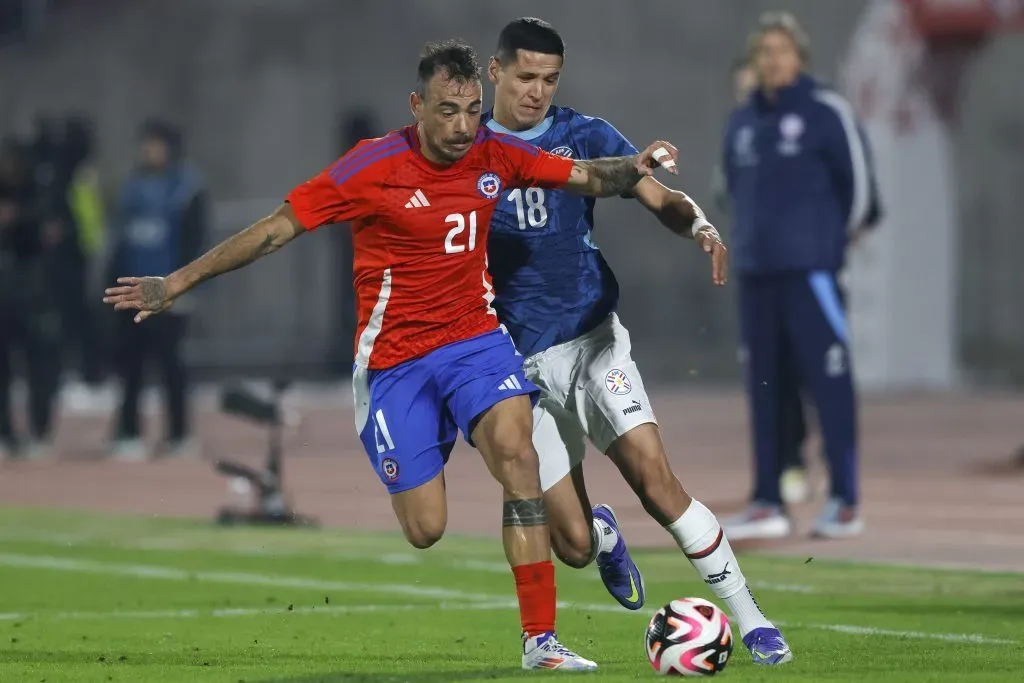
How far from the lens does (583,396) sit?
324 inches

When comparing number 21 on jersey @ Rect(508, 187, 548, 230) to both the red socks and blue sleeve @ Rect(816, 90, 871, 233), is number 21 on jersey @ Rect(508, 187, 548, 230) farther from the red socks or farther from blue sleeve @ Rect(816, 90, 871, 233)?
blue sleeve @ Rect(816, 90, 871, 233)

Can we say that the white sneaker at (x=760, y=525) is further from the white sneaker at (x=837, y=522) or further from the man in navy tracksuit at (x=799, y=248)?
the white sneaker at (x=837, y=522)

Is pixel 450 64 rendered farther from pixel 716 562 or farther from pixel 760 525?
pixel 760 525

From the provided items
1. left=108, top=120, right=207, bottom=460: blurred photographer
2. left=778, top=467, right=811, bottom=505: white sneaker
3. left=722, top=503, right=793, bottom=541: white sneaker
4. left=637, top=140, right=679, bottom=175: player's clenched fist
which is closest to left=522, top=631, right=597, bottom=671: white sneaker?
left=637, top=140, right=679, bottom=175: player's clenched fist

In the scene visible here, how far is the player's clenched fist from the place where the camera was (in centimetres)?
782

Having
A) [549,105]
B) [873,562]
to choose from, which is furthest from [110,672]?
[873,562]

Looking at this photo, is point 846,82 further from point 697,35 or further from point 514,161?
point 514,161

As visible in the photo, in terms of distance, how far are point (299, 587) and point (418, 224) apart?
3470 mm

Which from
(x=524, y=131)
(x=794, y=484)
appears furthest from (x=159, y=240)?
(x=524, y=131)

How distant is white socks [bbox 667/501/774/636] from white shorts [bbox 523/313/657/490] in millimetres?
437

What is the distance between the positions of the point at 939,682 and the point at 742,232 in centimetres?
592

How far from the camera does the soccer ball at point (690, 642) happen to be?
23.7 feet

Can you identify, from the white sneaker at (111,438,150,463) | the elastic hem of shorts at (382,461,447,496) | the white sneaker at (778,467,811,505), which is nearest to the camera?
the elastic hem of shorts at (382,461,447,496)

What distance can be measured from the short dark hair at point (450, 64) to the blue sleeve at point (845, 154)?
520cm
